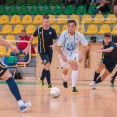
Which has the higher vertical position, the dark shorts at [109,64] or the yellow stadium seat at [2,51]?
the dark shorts at [109,64]

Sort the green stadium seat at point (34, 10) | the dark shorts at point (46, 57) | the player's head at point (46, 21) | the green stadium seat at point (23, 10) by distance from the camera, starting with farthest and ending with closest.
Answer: the green stadium seat at point (23, 10), the green stadium seat at point (34, 10), the dark shorts at point (46, 57), the player's head at point (46, 21)

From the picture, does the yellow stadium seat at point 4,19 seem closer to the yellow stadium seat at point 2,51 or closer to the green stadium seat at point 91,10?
the yellow stadium seat at point 2,51

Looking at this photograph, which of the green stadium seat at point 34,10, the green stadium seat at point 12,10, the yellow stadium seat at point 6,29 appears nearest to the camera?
the yellow stadium seat at point 6,29

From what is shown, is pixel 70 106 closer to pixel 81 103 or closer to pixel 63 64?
pixel 81 103

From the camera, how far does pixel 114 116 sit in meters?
6.58

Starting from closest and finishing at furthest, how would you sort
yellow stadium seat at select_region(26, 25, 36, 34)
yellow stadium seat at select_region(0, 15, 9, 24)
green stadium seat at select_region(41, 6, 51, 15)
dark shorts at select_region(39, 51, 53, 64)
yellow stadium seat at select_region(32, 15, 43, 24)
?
dark shorts at select_region(39, 51, 53, 64)
yellow stadium seat at select_region(26, 25, 36, 34)
yellow stadium seat at select_region(32, 15, 43, 24)
yellow stadium seat at select_region(0, 15, 9, 24)
green stadium seat at select_region(41, 6, 51, 15)

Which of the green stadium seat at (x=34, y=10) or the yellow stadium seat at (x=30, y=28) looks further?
the green stadium seat at (x=34, y=10)

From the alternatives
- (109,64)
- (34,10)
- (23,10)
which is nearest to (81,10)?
(34,10)

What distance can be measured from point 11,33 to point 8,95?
25.4 ft

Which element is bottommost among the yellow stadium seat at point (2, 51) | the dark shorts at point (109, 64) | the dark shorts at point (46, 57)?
the yellow stadium seat at point (2, 51)

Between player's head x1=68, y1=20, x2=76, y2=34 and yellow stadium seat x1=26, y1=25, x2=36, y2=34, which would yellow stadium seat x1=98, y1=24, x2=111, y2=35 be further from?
player's head x1=68, y1=20, x2=76, y2=34

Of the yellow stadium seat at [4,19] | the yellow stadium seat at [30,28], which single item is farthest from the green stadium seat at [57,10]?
the yellow stadium seat at [4,19]

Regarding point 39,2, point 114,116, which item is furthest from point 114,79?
point 39,2

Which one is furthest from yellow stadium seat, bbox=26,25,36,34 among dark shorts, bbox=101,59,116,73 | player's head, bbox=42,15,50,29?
player's head, bbox=42,15,50,29
